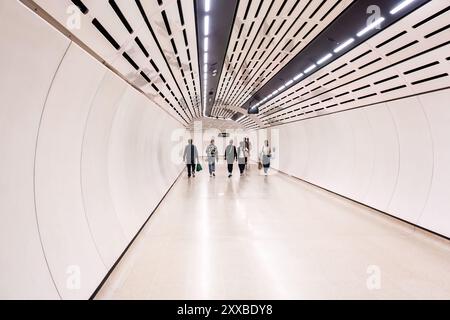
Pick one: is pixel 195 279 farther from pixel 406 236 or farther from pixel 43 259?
pixel 406 236

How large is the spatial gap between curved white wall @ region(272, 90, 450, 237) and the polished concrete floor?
0.52 meters

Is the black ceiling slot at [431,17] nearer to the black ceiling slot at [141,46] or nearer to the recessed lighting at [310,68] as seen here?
the recessed lighting at [310,68]

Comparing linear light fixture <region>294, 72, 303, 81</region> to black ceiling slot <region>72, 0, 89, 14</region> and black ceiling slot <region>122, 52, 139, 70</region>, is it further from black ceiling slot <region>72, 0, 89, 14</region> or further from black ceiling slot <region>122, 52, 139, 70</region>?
black ceiling slot <region>72, 0, 89, 14</region>

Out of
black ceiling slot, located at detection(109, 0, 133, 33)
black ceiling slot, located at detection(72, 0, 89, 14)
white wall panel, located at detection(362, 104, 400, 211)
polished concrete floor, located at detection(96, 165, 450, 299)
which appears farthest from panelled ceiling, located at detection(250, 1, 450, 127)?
black ceiling slot, located at detection(72, 0, 89, 14)

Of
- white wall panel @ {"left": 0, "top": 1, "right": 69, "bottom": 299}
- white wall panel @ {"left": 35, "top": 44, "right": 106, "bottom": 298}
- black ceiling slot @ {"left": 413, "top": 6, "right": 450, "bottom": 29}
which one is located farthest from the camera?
black ceiling slot @ {"left": 413, "top": 6, "right": 450, "bottom": 29}

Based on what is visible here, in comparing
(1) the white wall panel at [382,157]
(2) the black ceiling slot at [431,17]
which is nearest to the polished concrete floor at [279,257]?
(1) the white wall panel at [382,157]

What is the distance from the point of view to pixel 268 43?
5.84 m

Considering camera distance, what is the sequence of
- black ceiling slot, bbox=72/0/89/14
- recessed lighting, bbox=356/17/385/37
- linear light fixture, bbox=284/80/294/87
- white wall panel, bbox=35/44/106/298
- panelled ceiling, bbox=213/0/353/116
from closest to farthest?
black ceiling slot, bbox=72/0/89/14, white wall panel, bbox=35/44/106/298, recessed lighting, bbox=356/17/385/37, panelled ceiling, bbox=213/0/353/116, linear light fixture, bbox=284/80/294/87

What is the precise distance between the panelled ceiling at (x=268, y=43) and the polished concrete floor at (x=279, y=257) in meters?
2.95

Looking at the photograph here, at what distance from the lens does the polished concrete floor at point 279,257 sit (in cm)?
322

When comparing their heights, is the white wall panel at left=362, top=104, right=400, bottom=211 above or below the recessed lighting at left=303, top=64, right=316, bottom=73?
below

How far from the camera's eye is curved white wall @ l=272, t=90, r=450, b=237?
509 centimetres

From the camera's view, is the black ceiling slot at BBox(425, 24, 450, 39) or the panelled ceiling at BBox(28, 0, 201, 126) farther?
the black ceiling slot at BBox(425, 24, 450, 39)

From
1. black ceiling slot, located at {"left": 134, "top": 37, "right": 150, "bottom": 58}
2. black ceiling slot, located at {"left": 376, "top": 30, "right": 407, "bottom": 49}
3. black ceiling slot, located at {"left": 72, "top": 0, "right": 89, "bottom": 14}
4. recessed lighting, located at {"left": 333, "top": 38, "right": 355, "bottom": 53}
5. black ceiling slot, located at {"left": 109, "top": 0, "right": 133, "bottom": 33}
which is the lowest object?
black ceiling slot, located at {"left": 72, "top": 0, "right": 89, "bottom": 14}
